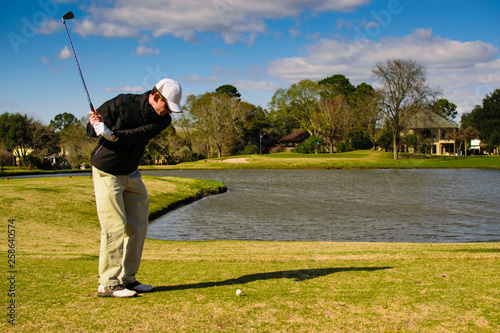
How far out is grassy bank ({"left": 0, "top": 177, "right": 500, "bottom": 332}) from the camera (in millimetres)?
4836

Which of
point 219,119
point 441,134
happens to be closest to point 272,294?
point 219,119

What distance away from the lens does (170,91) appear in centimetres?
585

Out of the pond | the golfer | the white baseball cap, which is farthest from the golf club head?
the pond

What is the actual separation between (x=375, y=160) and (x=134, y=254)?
76.3 m

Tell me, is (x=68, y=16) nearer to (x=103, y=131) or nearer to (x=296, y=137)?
(x=103, y=131)

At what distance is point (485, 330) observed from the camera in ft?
15.1

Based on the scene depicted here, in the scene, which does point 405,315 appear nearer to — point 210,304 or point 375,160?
point 210,304

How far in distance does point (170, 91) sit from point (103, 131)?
101cm

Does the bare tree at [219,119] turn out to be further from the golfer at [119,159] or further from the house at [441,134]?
the golfer at [119,159]

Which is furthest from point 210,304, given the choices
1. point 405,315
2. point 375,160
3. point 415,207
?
point 375,160

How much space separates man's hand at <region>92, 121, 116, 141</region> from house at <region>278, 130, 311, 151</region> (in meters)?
123

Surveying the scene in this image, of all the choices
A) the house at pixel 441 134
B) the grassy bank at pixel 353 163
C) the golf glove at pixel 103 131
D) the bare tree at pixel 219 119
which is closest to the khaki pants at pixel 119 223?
the golf glove at pixel 103 131

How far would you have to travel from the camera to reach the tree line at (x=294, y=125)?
78250 mm

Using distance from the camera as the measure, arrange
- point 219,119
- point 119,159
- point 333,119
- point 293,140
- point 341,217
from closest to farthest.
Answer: point 119,159, point 341,217, point 333,119, point 219,119, point 293,140
